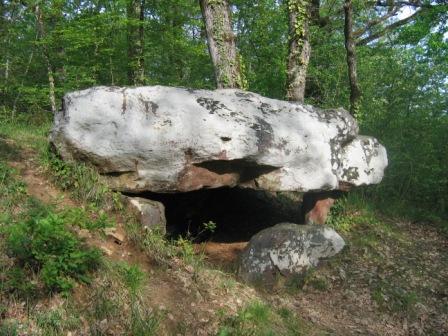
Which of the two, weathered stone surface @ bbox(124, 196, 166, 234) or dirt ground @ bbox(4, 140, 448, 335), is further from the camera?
weathered stone surface @ bbox(124, 196, 166, 234)

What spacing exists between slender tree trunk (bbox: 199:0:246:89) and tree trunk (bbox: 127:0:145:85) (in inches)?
157

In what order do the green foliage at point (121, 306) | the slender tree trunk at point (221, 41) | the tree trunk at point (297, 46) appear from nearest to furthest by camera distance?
1. the green foliage at point (121, 306)
2. the slender tree trunk at point (221, 41)
3. the tree trunk at point (297, 46)

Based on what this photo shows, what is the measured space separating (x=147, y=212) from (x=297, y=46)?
15.3 feet

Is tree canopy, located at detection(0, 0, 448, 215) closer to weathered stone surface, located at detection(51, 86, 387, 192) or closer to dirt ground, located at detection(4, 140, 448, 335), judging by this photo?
weathered stone surface, located at detection(51, 86, 387, 192)

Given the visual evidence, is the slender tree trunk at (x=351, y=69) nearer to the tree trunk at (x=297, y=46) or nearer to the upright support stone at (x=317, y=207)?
the tree trunk at (x=297, y=46)

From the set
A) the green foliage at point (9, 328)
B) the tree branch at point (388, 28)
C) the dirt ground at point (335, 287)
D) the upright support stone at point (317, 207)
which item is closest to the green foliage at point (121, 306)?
the dirt ground at point (335, 287)

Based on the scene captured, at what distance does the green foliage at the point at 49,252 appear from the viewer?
12.7 feet

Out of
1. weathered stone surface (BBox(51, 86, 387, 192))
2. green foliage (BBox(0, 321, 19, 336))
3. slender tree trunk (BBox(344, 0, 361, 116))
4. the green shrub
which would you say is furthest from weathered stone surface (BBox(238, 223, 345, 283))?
slender tree trunk (BBox(344, 0, 361, 116))

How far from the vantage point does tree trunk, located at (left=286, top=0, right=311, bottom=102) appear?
8.31m

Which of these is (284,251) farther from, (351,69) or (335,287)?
(351,69)

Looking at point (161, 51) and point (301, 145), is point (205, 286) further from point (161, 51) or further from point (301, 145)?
point (161, 51)

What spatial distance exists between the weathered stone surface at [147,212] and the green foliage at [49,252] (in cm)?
155

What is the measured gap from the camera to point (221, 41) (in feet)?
25.8

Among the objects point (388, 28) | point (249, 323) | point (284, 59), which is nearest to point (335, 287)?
point (249, 323)
